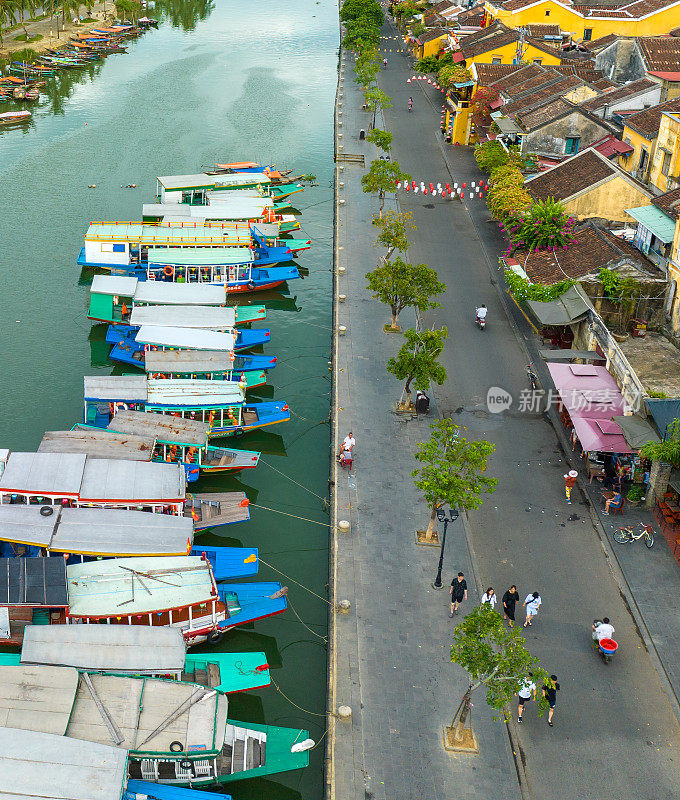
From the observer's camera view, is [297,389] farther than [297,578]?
Yes

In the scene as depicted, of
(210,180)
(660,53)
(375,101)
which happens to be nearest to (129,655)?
(210,180)

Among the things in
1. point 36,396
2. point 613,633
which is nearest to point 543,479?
point 613,633

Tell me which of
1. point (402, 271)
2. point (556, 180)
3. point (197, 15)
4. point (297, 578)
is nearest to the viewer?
point (297, 578)

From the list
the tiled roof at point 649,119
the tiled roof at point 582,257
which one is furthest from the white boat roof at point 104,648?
the tiled roof at point 649,119

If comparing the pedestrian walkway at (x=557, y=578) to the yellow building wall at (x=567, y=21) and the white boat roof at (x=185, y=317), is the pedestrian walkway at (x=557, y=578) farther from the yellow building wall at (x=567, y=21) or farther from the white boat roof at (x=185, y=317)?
→ the yellow building wall at (x=567, y=21)

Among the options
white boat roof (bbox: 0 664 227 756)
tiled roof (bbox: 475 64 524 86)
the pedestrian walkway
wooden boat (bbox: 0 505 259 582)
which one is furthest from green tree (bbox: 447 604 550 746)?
tiled roof (bbox: 475 64 524 86)

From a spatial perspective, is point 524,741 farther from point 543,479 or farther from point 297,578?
point 543,479
